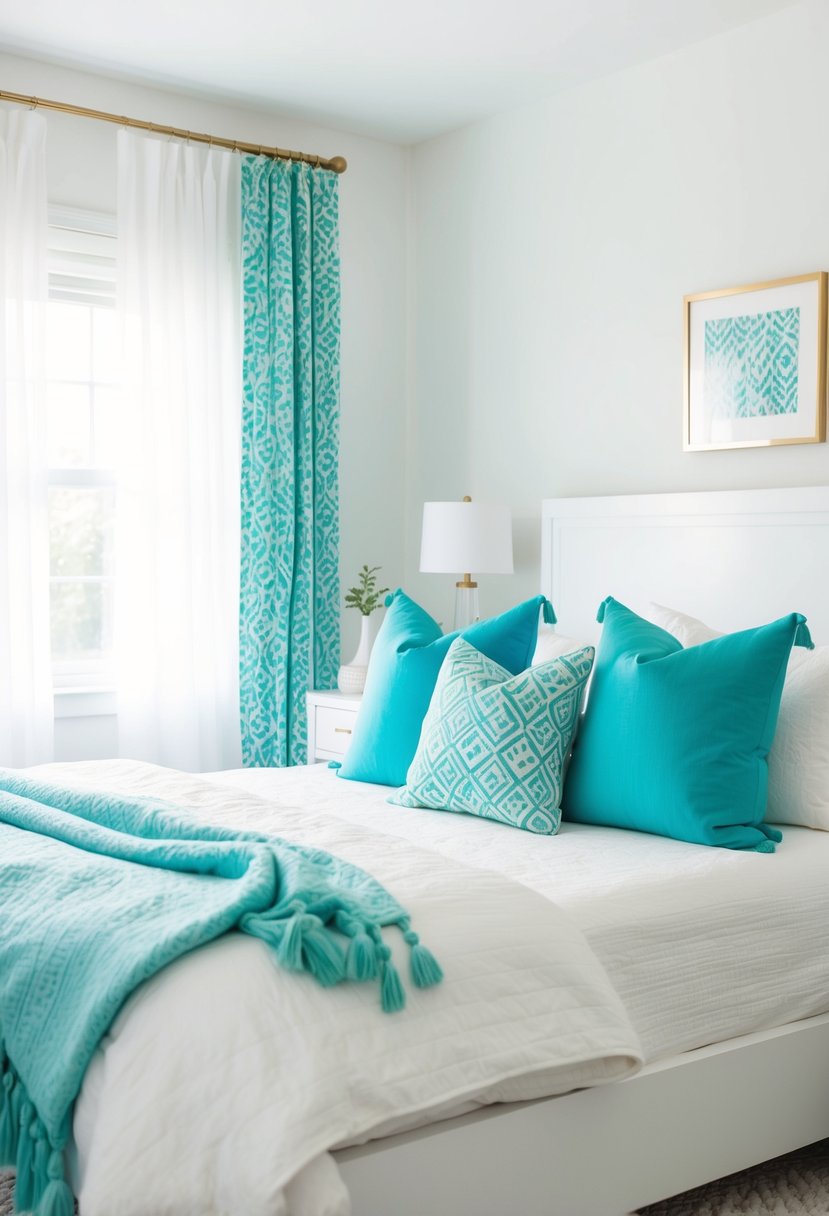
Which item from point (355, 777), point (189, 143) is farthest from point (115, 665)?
point (189, 143)

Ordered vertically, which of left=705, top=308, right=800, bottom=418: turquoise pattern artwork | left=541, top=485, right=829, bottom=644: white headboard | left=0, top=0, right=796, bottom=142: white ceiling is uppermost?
left=0, top=0, right=796, bottom=142: white ceiling

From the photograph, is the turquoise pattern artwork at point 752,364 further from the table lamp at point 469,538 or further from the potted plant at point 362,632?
the potted plant at point 362,632

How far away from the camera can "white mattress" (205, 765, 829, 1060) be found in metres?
1.85

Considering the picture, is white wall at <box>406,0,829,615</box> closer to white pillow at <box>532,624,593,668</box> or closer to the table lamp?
the table lamp

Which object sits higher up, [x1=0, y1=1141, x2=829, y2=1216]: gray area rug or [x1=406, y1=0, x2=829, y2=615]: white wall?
[x1=406, y1=0, x2=829, y2=615]: white wall

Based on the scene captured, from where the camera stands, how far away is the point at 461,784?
249 centimetres

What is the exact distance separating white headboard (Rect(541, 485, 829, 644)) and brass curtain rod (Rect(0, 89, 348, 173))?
4.90ft

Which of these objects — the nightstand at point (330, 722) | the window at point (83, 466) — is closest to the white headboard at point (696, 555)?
the nightstand at point (330, 722)

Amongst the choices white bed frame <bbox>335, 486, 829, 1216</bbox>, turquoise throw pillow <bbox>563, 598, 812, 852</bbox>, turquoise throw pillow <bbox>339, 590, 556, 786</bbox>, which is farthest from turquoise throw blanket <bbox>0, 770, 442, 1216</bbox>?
turquoise throw pillow <bbox>339, 590, 556, 786</bbox>

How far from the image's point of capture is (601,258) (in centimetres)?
390

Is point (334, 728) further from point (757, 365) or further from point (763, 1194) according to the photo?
point (763, 1194)

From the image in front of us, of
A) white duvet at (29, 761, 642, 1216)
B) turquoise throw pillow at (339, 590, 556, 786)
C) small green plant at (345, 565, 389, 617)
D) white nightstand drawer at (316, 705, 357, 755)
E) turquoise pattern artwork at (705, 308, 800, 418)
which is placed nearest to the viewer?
white duvet at (29, 761, 642, 1216)

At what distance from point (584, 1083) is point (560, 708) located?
92 centimetres

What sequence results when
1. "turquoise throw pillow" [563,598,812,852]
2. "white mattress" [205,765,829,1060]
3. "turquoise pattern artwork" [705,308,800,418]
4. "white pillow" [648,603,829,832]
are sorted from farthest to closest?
"turquoise pattern artwork" [705,308,800,418], "white pillow" [648,603,829,832], "turquoise throw pillow" [563,598,812,852], "white mattress" [205,765,829,1060]
